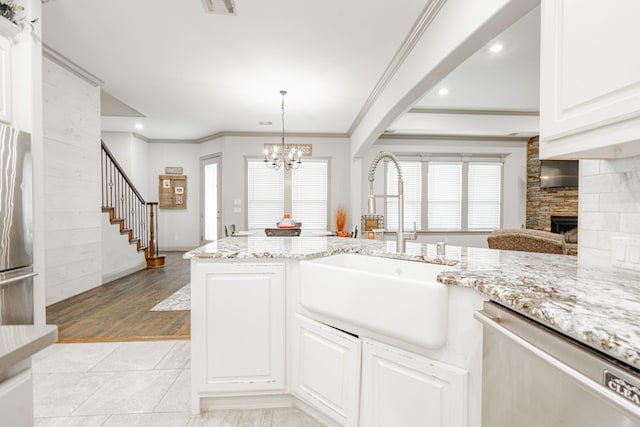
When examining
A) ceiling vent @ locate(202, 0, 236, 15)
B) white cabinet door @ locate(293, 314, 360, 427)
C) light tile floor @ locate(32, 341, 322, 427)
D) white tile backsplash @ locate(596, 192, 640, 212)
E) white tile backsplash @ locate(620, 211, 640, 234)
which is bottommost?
light tile floor @ locate(32, 341, 322, 427)

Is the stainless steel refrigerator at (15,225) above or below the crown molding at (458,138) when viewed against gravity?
below

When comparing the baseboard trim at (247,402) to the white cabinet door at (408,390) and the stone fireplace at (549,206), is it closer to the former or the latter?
the white cabinet door at (408,390)

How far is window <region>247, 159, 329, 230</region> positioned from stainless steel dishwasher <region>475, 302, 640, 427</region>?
635cm

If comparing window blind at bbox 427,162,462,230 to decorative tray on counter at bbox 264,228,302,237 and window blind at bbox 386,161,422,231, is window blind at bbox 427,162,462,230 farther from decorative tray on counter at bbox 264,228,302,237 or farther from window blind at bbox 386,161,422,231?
decorative tray on counter at bbox 264,228,302,237

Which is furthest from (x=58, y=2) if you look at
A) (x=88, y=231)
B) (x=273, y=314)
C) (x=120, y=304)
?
(x=273, y=314)

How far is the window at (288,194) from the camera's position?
7199mm

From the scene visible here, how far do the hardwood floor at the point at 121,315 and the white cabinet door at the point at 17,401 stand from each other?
2.35 m

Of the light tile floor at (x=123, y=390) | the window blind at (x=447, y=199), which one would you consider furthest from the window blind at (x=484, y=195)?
the light tile floor at (x=123, y=390)

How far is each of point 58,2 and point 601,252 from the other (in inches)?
165

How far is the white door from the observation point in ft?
24.4

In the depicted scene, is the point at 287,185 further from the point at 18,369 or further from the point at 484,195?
the point at 18,369

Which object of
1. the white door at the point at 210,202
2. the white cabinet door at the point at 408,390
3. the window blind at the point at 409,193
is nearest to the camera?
the white cabinet door at the point at 408,390

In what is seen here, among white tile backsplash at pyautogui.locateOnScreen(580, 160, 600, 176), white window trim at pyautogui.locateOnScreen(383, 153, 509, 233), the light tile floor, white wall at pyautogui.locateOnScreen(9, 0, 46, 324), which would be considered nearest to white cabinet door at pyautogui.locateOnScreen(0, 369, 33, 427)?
the light tile floor

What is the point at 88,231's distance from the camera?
4.28 meters
